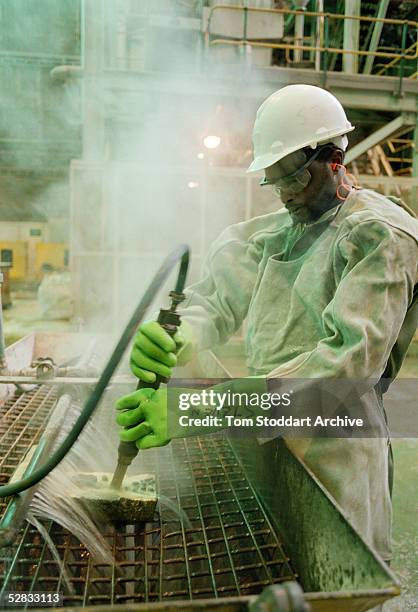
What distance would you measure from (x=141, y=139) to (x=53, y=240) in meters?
6.48

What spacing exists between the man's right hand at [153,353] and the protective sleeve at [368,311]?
0.30 metres

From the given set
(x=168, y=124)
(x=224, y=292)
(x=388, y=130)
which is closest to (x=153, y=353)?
(x=224, y=292)

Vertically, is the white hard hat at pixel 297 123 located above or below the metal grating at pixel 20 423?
above

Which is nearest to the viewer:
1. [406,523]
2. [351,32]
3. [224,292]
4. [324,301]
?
[324,301]

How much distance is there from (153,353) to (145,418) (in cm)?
18

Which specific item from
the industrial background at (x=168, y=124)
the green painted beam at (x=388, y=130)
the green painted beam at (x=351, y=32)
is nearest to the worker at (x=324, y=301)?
the industrial background at (x=168, y=124)

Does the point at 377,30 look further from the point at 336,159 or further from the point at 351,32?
the point at 336,159

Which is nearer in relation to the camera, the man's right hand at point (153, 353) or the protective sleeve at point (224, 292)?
the man's right hand at point (153, 353)

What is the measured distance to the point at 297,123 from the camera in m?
1.47

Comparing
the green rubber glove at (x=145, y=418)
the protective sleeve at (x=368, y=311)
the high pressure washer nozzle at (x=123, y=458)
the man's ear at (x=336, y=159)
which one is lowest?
the high pressure washer nozzle at (x=123, y=458)

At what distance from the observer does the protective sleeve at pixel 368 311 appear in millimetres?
1204

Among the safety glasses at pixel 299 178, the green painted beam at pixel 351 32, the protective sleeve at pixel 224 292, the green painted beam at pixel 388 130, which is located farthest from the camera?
the green painted beam at pixel 351 32

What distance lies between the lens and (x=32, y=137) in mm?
11094

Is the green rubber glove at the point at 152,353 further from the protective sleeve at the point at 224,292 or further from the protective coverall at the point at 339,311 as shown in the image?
the protective sleeve at the point at 224,292
